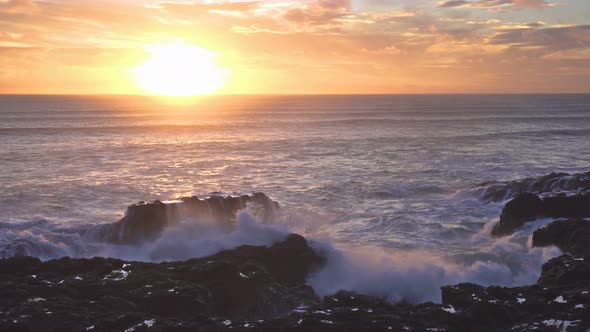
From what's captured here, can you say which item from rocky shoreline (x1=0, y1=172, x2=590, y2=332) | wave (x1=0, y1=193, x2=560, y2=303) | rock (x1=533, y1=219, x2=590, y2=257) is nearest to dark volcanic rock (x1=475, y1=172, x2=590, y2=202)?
wave (x1=0, y1=193, x2=560, y2=303)

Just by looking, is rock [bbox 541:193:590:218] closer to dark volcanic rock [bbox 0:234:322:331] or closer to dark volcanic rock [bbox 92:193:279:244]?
dark volcanic rock [bbox 0:234:322:331]

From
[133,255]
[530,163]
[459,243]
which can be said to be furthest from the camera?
[530,163]

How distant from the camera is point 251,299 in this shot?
14.2 meters

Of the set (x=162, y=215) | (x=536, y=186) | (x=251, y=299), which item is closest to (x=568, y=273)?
(x=251, y=299)

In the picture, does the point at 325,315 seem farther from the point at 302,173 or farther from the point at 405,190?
the point at 302,173

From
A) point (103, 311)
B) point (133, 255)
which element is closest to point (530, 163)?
point (133, 255)

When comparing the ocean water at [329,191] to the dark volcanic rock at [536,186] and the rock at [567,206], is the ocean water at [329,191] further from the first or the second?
the rock at [567,206]

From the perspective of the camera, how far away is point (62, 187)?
1232 inches

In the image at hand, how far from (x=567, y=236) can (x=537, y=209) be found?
424 centimetres

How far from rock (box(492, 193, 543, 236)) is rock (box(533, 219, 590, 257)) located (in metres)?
2.25

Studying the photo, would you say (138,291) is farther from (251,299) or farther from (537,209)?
(537,209)

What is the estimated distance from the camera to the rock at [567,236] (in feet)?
58.6

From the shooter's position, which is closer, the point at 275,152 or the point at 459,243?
the point at 459,243

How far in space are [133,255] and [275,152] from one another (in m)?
31.2
